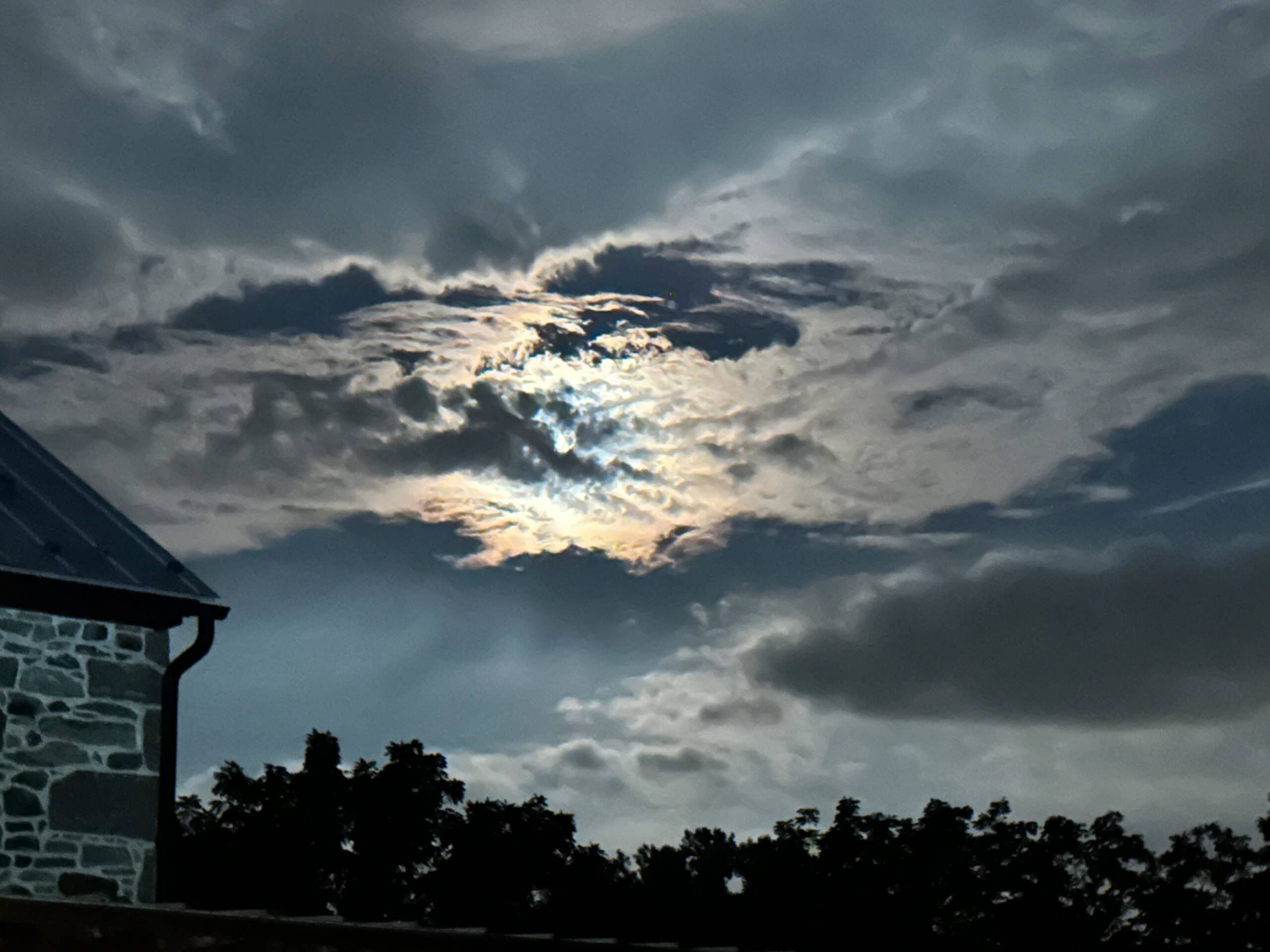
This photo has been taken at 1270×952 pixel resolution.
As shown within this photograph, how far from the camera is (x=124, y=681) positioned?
525 inches

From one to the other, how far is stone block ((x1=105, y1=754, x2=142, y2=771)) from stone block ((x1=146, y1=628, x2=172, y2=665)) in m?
0.99

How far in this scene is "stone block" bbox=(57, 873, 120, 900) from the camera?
40.4 feet

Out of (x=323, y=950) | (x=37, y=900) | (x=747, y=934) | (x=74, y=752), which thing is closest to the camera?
(x=323, y=950)

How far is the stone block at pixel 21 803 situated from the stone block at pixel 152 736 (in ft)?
3.63

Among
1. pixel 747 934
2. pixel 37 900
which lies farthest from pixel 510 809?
pixel 37 900

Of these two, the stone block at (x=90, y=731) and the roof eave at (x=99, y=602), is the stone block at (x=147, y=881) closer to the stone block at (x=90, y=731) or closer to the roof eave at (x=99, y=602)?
the stone block at (x=90, y=731)

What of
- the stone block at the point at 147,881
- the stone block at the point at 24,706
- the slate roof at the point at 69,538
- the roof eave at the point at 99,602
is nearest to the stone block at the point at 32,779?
the stone block at the point at 24,706

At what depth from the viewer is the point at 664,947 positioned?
746 cm

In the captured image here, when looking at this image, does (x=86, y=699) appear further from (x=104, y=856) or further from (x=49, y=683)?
(x=104, y=856)

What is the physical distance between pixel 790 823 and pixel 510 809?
1227 centimetres

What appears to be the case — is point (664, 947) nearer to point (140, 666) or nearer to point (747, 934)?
point (140, 666)

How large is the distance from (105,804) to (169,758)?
805 mm

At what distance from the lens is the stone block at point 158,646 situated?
1364cm

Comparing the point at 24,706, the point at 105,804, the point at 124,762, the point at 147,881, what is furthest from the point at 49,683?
the point at 147,881
